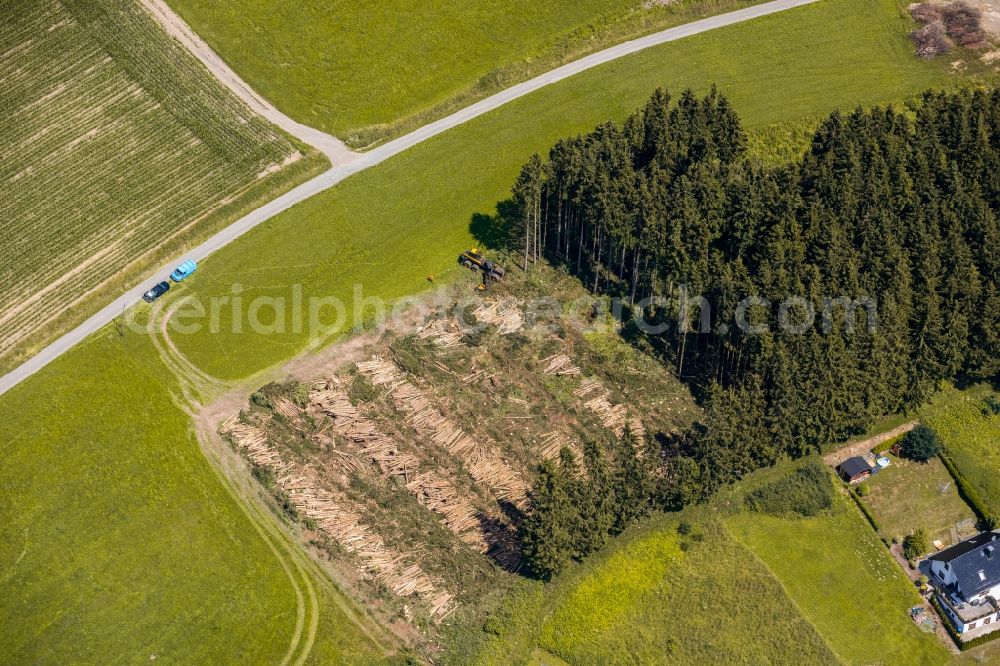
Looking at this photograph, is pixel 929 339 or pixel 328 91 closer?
pixel 929 339

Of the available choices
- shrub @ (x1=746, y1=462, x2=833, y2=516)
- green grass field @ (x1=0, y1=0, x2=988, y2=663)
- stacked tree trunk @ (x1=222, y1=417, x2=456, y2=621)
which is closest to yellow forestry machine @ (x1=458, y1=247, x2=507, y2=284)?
green grass field @ (x1=0, y1=0, x2=988, y2=663)

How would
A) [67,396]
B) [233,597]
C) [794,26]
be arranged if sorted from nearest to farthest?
1. [233,597]
2. [67,396]
3. [794,26]

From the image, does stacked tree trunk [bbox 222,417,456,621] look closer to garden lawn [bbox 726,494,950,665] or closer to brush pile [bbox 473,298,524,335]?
brush pile [bbox 473,298,524,335]

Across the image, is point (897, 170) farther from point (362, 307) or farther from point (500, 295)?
point (362, 307)

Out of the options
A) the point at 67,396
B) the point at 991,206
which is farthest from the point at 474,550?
the point at 991,206

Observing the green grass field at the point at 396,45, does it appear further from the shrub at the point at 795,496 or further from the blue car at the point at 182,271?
the shrub at the point at 795,496

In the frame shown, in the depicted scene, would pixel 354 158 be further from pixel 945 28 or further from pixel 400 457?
pixel 945 28

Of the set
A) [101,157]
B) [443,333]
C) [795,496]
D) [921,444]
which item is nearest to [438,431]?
[443,333]

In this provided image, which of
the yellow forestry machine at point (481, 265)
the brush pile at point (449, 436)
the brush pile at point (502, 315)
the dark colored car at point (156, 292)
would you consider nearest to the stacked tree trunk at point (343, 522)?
the brush pile at point (449, 436)
